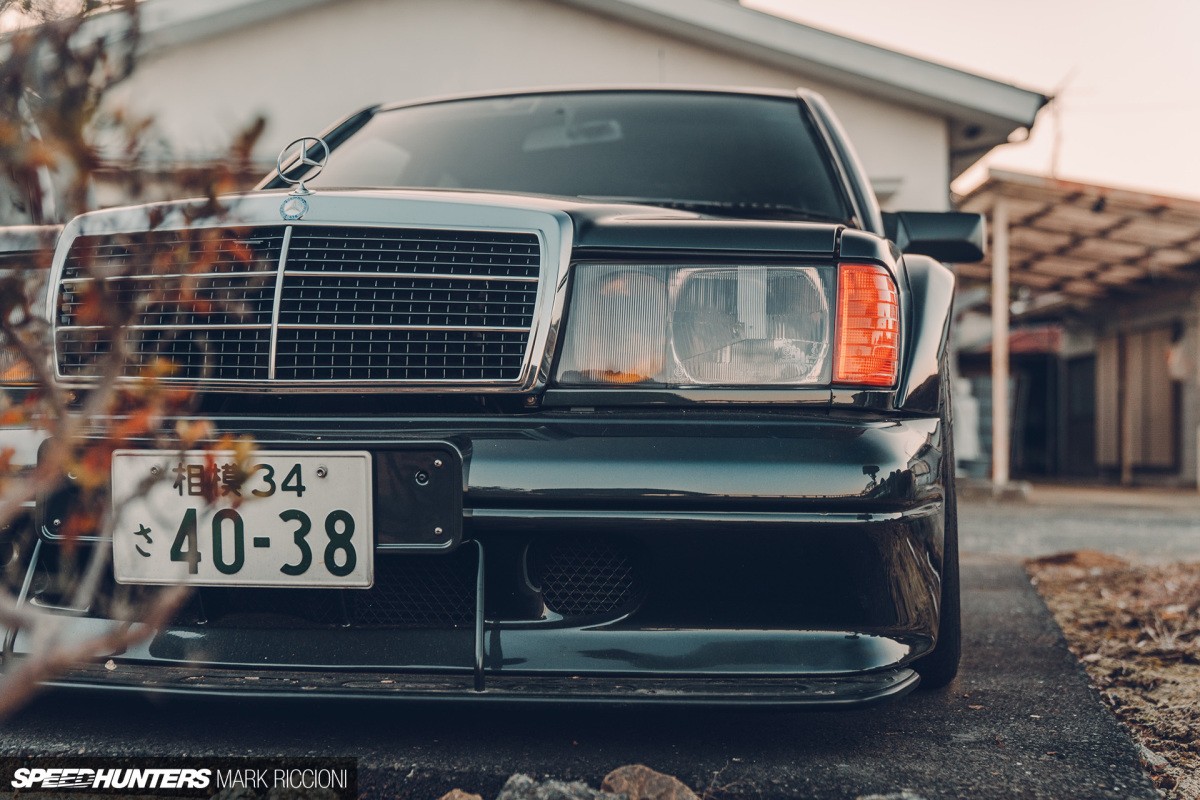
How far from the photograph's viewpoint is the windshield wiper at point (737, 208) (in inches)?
87.7

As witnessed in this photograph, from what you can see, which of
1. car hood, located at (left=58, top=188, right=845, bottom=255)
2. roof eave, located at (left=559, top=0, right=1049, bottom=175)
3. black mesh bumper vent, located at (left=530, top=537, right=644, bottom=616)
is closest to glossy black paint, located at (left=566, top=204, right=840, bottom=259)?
car hood, located at (left=58, top=188, right=845, bottom=255)

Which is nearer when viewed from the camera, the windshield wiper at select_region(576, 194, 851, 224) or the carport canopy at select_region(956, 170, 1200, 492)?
the windshield wiper at select_region(576, 194, 851, 224)

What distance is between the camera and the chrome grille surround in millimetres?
1628

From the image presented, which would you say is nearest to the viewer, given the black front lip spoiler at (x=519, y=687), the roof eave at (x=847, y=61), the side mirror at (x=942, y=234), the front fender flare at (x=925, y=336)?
the black front lip spoiler at (x=519, y=687)

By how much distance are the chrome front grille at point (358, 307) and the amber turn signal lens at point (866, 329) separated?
0.49 metres

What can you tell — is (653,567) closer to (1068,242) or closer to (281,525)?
(281,525)

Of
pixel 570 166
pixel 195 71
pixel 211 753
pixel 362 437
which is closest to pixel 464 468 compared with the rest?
pixel 362 437

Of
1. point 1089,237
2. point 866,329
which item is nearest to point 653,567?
point 866,329

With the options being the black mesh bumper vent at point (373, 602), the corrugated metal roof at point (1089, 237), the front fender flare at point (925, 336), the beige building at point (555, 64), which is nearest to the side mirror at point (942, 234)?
the front fender flare at point (925, 336)

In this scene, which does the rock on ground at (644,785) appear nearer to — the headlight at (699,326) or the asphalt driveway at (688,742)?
Answer: the asphalt driveway at (688,742)

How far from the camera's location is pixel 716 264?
1.67 m

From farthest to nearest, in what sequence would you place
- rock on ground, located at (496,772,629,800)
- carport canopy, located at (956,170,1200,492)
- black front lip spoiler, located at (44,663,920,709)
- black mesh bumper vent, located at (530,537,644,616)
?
carport canopy, located at (956,170,1200,492) < black mesh bumper vent, located at (530,537,644,616) < black front lip spoiler, located at (44,663,920,709) < rock on ground, located at (496,772,629,800)

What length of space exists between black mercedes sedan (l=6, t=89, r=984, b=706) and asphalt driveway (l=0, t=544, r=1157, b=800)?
0.12m

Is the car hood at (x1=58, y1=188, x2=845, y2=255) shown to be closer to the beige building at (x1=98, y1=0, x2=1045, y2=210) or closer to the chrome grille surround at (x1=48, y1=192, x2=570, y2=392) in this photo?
the chrome grille surround at (x1=48, y1=192, x2=570, y2=392)
